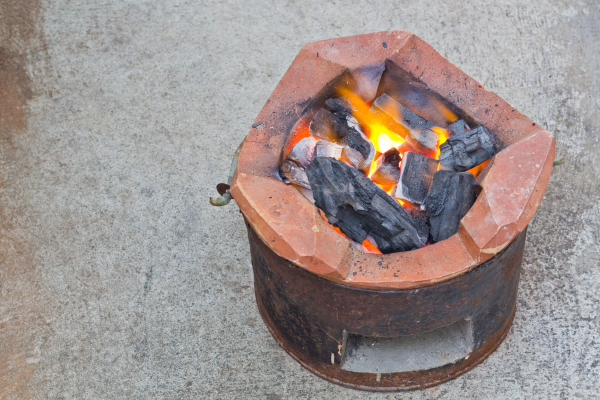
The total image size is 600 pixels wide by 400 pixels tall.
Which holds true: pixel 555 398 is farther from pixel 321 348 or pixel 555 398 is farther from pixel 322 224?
pixel 322 224

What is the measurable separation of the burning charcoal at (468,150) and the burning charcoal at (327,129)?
0.43 m

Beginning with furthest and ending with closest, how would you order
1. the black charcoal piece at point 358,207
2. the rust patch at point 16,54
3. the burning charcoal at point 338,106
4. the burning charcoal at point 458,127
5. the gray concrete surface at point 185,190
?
1. the rust patch at point 16,54
2. the gray concrete surface at point 185,190
3. the burning charcoal at point 338,106
4. the burning charcoal at point 458,127
5. the black charcoal piece at point 358,207

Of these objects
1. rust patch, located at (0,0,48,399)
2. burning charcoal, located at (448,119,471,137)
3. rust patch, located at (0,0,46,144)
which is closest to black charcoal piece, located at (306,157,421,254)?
burning charcoal, located at (448,119,471,137)

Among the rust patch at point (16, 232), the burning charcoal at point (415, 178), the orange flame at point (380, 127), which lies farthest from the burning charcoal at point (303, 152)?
the rust patch at point (16, 232)

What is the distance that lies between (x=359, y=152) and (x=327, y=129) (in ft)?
0.56

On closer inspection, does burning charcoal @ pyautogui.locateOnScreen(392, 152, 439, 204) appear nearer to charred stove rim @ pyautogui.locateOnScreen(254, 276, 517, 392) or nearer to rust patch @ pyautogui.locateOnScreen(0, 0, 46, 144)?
charred stove rim @ pyautogui.locateOnScreen(254, 276, 517, 392)

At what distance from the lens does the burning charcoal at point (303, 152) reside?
231 centimetres

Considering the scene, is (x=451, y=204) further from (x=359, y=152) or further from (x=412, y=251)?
(x=359, y=152)

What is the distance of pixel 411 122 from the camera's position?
2.40 metres

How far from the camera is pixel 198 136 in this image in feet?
11.6

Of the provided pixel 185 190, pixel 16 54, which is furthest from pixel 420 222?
pixel 16 54

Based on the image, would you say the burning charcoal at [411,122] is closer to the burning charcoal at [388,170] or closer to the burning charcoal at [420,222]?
the burning charcoal at [388,170]

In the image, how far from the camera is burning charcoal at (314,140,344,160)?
7.64 feet

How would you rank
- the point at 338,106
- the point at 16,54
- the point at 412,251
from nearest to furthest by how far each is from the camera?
the point at 412,251
the point at 338,106
the point at 16,54
